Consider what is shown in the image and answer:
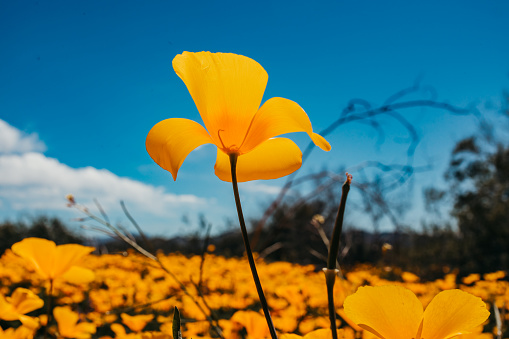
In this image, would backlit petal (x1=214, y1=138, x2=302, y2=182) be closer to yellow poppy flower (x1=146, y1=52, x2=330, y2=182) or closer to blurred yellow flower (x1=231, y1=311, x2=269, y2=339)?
yellow poppy flower (x1=146, y1=52, x2=330, y2=182)

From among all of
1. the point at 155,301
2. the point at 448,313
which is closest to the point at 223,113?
the point at 448,313

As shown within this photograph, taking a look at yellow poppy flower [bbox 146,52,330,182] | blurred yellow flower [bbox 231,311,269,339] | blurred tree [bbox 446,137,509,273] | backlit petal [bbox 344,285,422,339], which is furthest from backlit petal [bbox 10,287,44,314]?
blurred tree [bbox 446,137,509,273]

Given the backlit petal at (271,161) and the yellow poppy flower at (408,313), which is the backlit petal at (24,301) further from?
the yellow poppy flower at (408,313)

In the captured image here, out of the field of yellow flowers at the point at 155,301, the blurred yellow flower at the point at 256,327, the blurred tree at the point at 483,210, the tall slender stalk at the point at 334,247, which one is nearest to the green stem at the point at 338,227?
the tall slender stalk at the point at 334,247

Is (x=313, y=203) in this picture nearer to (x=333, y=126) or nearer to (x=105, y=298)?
(x=105, y=298)

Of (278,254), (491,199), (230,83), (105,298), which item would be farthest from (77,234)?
(491,199)

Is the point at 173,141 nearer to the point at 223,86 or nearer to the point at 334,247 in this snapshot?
the point at 223,86
